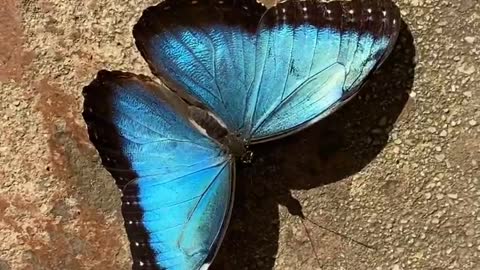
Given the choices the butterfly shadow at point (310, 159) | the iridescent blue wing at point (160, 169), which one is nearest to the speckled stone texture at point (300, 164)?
the butterfly shadow at point (310, 159)

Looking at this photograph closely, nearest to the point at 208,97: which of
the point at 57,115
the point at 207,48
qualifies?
the point at 207,48

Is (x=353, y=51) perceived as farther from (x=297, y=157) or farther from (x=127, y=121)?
(x=127, y=121)

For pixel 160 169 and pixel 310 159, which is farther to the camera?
pixel 310 159

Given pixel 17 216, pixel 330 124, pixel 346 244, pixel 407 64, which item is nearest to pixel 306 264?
pixel 346 244

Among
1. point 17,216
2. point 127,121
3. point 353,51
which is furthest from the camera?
point 17,216

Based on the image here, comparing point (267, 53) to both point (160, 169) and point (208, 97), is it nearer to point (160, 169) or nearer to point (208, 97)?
point (208, 97)

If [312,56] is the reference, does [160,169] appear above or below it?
below
